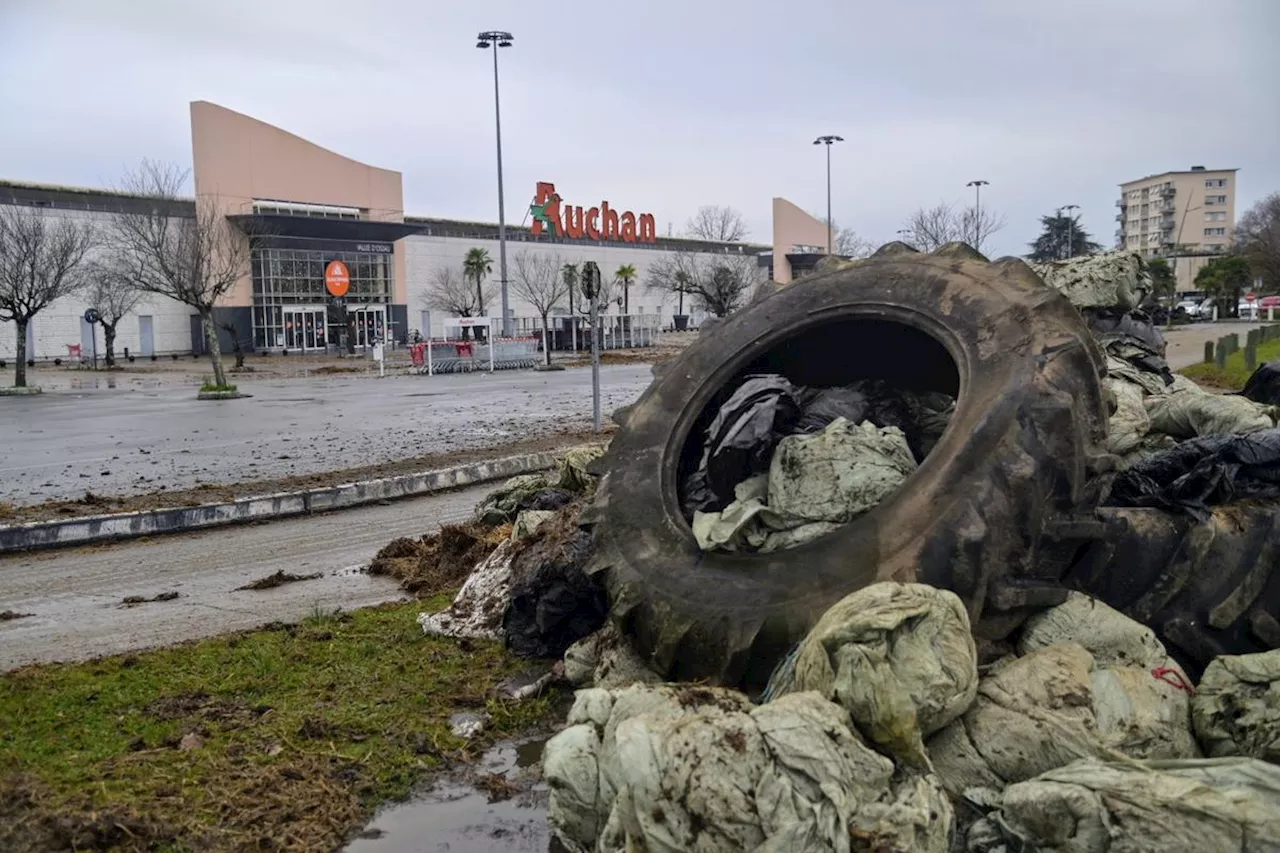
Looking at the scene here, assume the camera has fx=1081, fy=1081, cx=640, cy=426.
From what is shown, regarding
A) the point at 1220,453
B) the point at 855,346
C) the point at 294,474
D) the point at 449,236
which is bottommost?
the point at 294,474

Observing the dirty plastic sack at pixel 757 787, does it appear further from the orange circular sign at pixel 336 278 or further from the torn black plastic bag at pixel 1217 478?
the orange circular sign at pixel 336 278

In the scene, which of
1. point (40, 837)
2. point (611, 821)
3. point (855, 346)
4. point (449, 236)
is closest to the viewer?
point (611, 821)

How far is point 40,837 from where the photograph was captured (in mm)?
3389

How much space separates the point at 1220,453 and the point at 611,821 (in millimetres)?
2899

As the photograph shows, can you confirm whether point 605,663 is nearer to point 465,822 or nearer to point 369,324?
point 465,822

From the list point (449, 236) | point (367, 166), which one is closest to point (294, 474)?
point (367, 166)

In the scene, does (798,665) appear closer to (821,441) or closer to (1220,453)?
(821,441)

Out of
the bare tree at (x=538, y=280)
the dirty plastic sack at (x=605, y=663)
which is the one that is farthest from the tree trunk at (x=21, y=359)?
the bare tree at (x=538, y=280)

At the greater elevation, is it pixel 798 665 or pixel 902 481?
pixel 902 481

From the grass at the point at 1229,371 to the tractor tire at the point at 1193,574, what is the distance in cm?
1559

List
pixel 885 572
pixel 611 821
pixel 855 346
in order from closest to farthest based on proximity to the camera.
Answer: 1. pixel 611 821
2. pixel 885 572
3. pixel 855 346

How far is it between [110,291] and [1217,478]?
50.2m

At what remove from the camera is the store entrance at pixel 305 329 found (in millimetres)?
58250

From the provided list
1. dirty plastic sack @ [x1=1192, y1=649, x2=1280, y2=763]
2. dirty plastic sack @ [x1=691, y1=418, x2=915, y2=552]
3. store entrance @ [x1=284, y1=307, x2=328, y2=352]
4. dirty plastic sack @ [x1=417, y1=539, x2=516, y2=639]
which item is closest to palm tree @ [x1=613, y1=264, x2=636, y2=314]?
store entrance @ [x1=284, y1=307, x2=328, y2=352]
